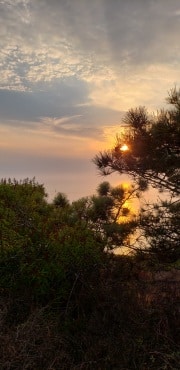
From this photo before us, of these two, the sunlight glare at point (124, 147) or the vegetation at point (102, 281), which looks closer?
the vegetation at point (102, 281)

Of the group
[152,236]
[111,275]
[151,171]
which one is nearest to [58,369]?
[111,275]

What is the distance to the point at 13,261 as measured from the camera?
7.56m

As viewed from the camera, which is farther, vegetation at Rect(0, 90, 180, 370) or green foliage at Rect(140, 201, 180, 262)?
green foliage at Rect(140, 201, 180, 262)

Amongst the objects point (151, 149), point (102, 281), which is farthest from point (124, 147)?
point (102, 281)

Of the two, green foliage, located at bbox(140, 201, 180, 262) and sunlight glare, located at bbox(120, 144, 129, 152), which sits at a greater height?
sunlight glare, located at bbox(120, 144, 129, 152)

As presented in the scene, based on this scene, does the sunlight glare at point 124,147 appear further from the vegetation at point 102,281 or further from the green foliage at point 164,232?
the green foliage at point 164,232

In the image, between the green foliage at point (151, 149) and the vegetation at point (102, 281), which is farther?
the green foliage at point (151, 149)

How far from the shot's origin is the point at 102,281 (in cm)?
802

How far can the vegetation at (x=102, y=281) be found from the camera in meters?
6.30

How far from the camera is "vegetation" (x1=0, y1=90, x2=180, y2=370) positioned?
630 cm

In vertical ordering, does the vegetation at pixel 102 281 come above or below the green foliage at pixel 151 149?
below

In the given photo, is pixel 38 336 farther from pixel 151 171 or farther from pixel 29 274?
pixel 151 171

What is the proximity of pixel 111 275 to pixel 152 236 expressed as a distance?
1100 millimetres

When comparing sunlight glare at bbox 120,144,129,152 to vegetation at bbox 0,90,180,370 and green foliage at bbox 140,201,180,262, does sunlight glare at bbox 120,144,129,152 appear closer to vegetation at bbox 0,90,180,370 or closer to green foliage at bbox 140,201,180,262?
vegetation at bbox 0,90,180,370
